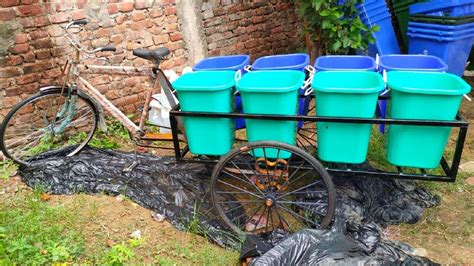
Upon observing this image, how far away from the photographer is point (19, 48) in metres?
3.73

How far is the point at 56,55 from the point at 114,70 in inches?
33.5

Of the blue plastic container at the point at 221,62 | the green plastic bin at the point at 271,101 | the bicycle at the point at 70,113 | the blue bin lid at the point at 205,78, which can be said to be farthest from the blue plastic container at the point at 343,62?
the bicycle at the point at 70,113

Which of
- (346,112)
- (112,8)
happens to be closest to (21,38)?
(112,8)

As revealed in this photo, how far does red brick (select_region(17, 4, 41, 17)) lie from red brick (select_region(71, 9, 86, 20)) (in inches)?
12.2

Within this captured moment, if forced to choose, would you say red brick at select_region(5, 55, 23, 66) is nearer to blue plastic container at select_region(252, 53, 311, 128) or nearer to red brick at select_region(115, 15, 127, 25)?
red brick at select_region(115, 15, 127, 25)

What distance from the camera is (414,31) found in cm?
463

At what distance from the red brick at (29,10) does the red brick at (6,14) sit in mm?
65

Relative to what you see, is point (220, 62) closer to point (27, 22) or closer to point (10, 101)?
point (27, 22)

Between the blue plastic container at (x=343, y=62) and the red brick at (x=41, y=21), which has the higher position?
the red brick at (x=41, y=21)

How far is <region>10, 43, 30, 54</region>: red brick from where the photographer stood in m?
3.71

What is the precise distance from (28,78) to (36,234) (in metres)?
1.72

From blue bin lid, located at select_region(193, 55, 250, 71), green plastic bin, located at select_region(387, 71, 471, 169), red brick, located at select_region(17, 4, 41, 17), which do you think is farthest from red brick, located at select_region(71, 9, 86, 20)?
green plastic bin, located at select_region(387, 71, 471, 169)

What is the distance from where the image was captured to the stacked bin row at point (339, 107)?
2469 millimetres

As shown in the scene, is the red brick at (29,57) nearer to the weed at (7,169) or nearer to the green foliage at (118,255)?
the weed at (7,169)
